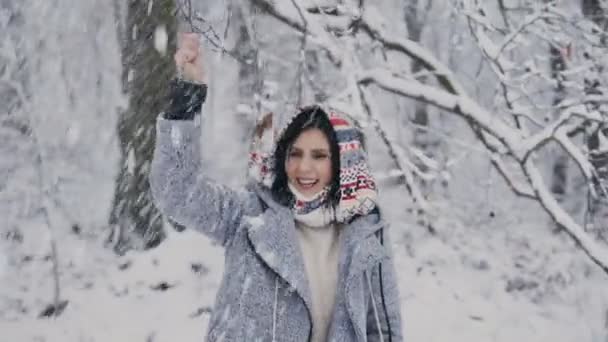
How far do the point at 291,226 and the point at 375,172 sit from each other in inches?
201

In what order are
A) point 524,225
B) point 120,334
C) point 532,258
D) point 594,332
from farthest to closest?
point 524,225, point 532,258, point 594,332, point 120,334

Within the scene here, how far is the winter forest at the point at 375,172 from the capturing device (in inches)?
196

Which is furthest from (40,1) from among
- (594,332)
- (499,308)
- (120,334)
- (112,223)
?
(594,332)

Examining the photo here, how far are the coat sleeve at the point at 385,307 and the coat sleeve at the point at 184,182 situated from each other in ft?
2.00

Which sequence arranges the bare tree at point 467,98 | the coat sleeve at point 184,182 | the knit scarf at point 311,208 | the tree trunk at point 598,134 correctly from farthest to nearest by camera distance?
1. the tree trunk at point 598,134
2. the bare tree at point 467,98
3. the knit scarf at point 311,208
4. the coat sleeve at point 184,182

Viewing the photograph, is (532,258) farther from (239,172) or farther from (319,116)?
(319,116)

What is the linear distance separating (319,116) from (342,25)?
8.15ft

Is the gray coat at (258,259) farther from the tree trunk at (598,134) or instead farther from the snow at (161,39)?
the snow at (161,39)

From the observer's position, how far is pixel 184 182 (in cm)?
199

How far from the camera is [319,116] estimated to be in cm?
237

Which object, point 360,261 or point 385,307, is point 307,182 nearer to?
point 360,261

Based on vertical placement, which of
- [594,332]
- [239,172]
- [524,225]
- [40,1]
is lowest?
[594,332]

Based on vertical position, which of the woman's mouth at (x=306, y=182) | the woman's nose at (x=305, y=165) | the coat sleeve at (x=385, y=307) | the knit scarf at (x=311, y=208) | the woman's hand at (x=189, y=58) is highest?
the woman's hand at (x=189, y=58)

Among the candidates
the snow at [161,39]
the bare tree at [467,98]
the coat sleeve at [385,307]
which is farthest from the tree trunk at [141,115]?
the coat sleeve at [385,307]
